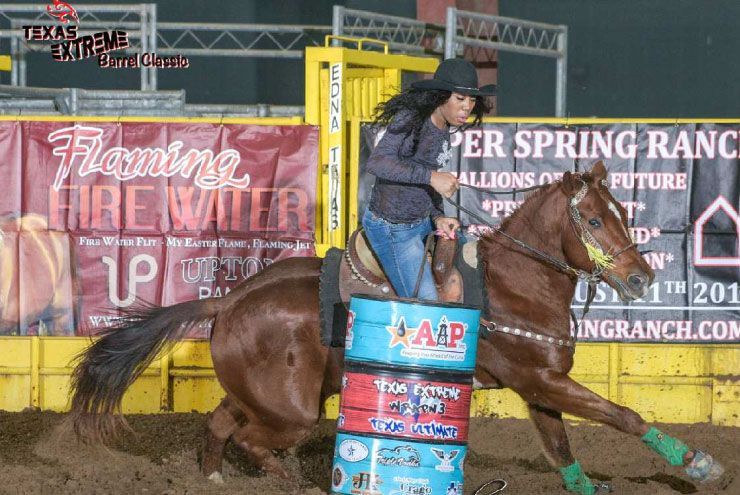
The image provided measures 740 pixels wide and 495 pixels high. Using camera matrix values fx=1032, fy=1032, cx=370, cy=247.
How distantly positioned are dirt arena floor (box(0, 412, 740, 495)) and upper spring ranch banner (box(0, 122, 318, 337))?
0.95m

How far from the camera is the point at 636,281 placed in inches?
213

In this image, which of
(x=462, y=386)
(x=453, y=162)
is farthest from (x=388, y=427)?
(x=453, y=162)

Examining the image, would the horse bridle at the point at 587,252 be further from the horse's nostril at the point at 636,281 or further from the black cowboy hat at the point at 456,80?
the black cowboy hat at the point at 456,80

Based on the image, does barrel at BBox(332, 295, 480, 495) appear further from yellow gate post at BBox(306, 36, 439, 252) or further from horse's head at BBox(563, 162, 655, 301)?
yellow gate post at BBox(306, 36, 439, 252)

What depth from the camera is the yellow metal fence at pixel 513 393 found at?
765cm

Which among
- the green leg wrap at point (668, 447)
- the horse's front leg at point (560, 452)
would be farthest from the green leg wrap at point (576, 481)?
the green leg wrap at point (668, 447)

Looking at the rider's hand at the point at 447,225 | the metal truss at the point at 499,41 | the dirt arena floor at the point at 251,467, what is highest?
the metal truss at the point at 499,41

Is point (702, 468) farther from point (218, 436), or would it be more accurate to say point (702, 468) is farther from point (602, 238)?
point (218, 436)

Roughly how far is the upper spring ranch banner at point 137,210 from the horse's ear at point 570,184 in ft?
8.62

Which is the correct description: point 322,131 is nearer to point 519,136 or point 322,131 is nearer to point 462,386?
point 519,136

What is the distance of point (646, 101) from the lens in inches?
674

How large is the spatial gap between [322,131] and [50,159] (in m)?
2.06

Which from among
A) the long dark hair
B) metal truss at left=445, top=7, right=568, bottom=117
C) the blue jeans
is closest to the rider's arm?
the long dark hair

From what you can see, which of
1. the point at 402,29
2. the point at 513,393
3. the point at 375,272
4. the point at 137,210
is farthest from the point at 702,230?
the point at 402,29
